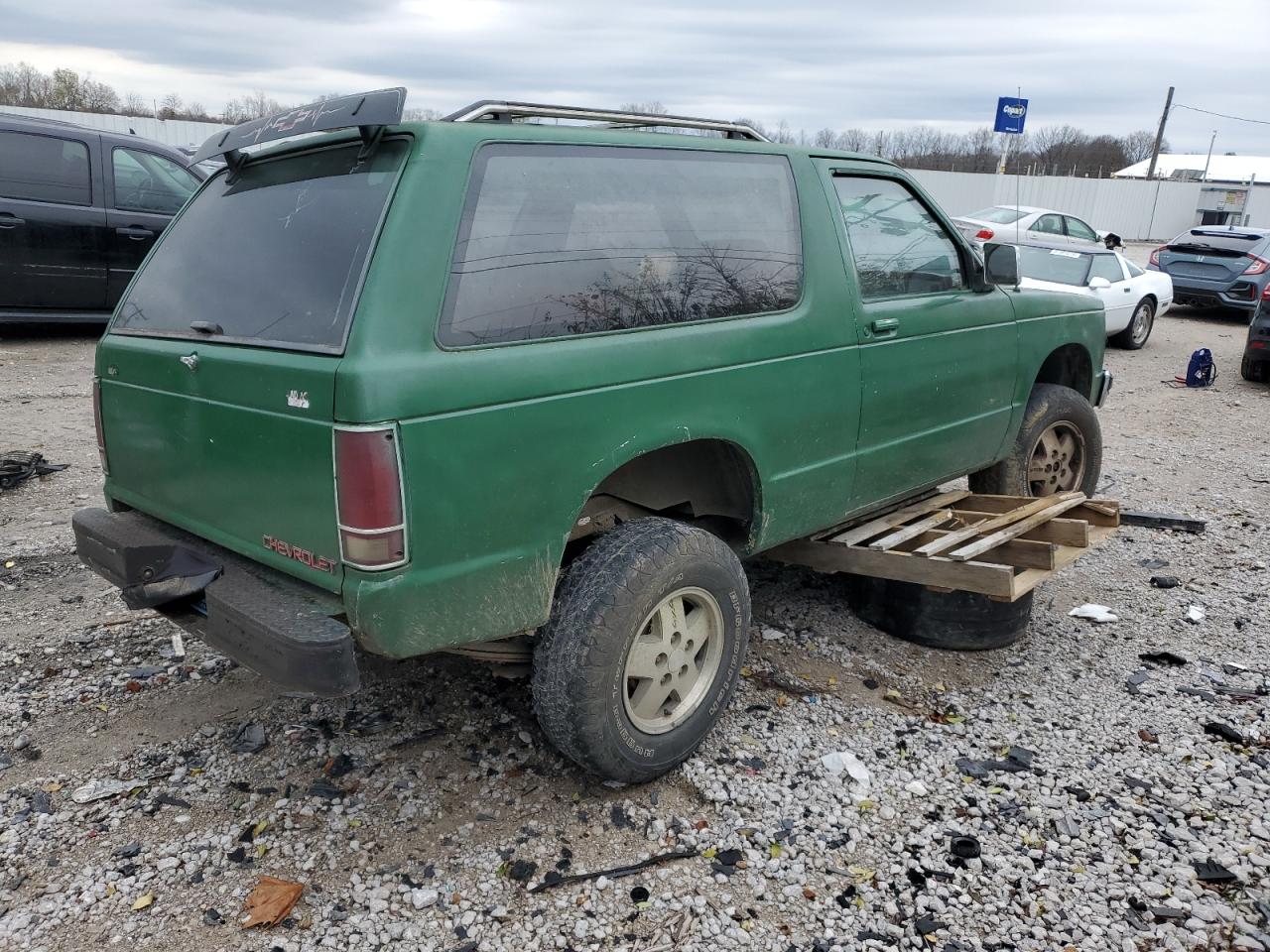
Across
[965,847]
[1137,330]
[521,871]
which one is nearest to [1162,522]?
[965,847]

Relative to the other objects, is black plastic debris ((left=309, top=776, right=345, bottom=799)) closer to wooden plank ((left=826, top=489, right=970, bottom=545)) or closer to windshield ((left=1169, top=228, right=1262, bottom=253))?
wooden plank ((left=826, top=489, right=970, bottom=545))

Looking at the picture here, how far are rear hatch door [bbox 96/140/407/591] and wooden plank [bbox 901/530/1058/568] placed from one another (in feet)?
7.99

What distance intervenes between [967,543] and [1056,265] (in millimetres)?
9466

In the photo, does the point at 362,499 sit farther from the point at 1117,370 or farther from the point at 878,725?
the point at 1117,370

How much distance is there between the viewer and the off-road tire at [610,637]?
9.04 ft

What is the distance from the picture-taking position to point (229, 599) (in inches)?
102

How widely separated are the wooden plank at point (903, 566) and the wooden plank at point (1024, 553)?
0.60 ft

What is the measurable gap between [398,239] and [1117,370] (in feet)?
37.5

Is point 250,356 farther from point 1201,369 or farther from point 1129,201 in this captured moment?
point 1129,201

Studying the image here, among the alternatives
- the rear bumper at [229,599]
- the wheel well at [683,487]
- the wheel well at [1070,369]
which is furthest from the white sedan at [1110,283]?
the rear bumper at [229,599]

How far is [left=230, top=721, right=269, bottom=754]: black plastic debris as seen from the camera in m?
3.26

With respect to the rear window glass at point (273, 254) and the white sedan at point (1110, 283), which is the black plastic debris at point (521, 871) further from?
the white sedan at point (1110, 283)

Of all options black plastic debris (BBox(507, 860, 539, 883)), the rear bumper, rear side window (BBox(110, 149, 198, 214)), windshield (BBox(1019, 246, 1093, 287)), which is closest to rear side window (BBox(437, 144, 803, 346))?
the rear bumper

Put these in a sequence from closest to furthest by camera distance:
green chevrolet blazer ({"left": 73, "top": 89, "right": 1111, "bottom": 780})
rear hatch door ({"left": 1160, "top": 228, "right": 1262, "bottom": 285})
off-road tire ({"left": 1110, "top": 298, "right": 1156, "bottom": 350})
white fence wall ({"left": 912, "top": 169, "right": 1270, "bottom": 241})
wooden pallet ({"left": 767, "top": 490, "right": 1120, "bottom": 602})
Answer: green chevrolet blazer ({"left": 73, "top": 89, "right": 1111, "bottom": 780})
wooden pallet ({"left": 767, "top": 490, "right": 1120, "bottom": 602})
off-road tire ({"left": 1110, "top": 298, "right": 1156, "bottom": 350})
rear hatch door ({"left": 1160, "top": 228, "right": 1262, "bottom": 285})
white fence wall ({"left": 912, "top": 169, "right": 1270, "bottom": 241})
